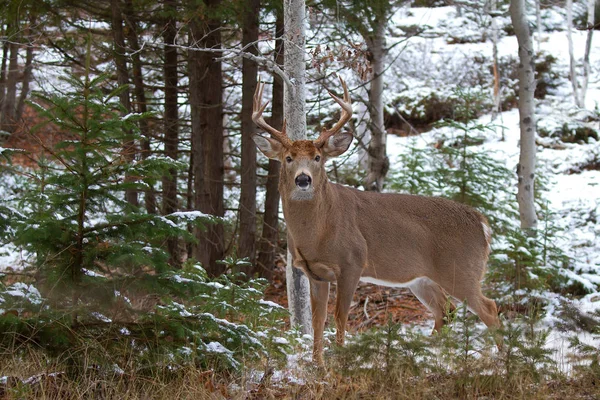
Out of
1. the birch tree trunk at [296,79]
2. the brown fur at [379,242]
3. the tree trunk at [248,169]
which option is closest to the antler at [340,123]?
the brown fur at [379,242]

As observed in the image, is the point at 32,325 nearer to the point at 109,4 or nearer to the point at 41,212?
the point at 41,212

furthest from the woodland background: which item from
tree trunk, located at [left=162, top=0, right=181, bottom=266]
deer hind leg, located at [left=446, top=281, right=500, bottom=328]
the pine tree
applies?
tree trunk, located at [left=162, top=0, right=181, bottom=266]

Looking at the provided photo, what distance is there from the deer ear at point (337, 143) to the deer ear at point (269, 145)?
0.43 m

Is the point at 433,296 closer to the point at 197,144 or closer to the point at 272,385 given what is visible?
the point at 272,385

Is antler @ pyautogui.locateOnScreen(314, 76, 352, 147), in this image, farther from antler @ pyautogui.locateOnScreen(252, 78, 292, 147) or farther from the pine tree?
the pine tree

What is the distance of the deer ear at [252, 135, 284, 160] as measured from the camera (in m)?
6.44

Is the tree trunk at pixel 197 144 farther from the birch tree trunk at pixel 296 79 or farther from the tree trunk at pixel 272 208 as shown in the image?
the birch tree trunk at pixel 296 79

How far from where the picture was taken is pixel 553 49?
83.8 ft

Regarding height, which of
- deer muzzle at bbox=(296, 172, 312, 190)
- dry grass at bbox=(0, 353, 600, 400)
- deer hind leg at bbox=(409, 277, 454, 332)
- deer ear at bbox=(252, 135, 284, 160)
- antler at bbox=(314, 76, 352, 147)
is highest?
antler at bbox=(314, 76, 352, 147)

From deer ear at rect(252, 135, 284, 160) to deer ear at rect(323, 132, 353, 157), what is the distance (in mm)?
430

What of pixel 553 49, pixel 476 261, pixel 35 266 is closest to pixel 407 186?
pixel 476 261

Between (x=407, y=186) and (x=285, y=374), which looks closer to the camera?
(x=285, y=374)

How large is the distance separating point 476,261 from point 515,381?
2896 millimetres

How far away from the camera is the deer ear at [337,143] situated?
6.39 metres
